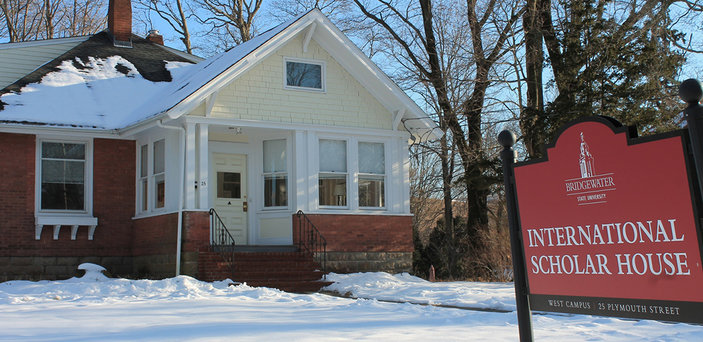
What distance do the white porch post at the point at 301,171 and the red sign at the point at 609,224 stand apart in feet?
35.5

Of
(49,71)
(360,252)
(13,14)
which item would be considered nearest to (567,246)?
(360,252)

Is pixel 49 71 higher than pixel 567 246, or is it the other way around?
pixel 49 71

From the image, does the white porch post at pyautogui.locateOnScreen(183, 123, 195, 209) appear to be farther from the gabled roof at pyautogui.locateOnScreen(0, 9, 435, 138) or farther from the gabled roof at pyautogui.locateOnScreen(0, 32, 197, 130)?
the gabled roof at pyautogui.locateOnScreen(0, 32, 197, 130)

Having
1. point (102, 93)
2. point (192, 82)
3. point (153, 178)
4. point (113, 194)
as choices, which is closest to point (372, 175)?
point (192, 82)

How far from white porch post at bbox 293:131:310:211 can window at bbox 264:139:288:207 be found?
0.45 meters

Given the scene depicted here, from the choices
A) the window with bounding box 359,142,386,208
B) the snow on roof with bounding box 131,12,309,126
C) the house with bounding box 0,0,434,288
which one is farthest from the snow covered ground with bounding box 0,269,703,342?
the window with bounding box 359,142,386,208

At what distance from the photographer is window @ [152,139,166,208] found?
52.2ft

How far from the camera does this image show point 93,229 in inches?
633

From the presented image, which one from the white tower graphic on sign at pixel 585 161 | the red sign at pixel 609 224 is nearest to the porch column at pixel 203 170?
the red sign at pixel 609 224

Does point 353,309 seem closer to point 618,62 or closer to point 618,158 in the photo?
point 618,158

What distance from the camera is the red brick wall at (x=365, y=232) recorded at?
53.3 ft

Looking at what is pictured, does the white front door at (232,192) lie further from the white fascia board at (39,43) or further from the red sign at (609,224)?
the red sign at (609,224)

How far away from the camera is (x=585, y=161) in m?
4.82

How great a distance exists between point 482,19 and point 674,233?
17.9m
